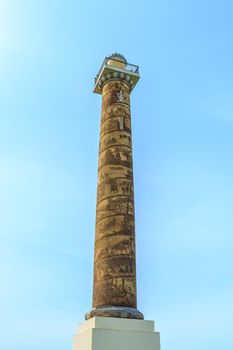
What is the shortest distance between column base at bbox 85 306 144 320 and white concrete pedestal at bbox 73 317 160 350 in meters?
0.12

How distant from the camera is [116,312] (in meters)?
8.26

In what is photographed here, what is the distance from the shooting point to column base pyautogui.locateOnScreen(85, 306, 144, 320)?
825cm

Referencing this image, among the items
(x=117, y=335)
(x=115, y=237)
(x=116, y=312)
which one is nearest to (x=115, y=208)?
(x=115, y=237)

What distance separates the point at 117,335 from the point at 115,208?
2.76 m

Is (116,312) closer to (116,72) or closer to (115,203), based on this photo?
(115,203)

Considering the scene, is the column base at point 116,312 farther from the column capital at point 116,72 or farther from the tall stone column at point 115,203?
the column capital at point 116,72

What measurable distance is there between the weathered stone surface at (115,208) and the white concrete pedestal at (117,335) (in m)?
0.37

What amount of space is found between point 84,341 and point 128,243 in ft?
7.30

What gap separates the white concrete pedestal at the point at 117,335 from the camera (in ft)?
25.9

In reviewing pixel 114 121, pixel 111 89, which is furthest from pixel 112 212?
pixel 111 89

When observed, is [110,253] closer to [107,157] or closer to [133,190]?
[133,190]

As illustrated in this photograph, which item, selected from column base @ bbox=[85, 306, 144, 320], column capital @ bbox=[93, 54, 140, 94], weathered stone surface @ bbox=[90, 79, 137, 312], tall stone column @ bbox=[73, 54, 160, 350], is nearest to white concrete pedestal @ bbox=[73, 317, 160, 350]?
tall stone column @ bbox=[73, 54, 160, 350]

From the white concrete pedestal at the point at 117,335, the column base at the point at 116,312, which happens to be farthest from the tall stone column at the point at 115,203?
the white concrete pedestal at the point at 117,335

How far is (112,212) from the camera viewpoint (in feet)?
31.1
